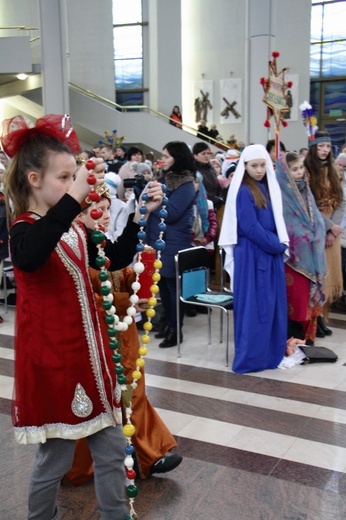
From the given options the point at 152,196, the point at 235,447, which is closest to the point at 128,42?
the point at 235,447

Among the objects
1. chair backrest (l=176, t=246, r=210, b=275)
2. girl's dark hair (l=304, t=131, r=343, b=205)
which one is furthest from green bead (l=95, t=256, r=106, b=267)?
girl's dark hair (l=304, t=131, r=343, b=205)

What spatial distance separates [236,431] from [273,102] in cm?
324

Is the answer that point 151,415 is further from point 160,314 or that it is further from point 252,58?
point 252,58

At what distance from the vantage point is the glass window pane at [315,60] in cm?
1661

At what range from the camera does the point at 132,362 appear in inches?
97.4

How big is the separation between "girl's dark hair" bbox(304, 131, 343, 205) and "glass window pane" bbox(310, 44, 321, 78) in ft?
42.7

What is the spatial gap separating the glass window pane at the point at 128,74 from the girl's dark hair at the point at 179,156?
13.5 m

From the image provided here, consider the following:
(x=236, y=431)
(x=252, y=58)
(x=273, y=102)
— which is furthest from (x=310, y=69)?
(x=236, y=431)

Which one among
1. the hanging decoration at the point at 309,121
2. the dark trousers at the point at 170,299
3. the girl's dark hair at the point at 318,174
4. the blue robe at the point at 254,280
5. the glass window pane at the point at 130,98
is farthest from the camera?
the glass window pane at the point at 130,98

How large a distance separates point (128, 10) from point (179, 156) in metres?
13.8

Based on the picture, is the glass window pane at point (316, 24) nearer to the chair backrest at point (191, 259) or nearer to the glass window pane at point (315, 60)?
the glass window pane at point (315, 60)

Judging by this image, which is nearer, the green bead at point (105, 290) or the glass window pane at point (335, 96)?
the green bead at point (105, 290)

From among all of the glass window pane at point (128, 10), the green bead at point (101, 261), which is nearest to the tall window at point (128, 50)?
the glass window pane at point (128, 10)

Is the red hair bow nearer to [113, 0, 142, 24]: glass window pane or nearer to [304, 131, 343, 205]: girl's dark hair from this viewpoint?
[304, 131, 343, 205]: girl's dark hair
